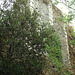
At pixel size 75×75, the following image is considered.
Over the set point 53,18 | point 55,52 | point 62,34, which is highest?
point 53,18

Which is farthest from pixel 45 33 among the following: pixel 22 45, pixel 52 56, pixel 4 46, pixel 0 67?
pixel 52 56

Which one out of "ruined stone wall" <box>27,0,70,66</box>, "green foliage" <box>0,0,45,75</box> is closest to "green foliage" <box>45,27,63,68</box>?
"ruined stone wall" <box>27,0,70,66</box>

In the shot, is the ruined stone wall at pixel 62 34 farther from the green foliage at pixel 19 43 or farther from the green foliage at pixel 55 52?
the green foliage at pixel 19 43

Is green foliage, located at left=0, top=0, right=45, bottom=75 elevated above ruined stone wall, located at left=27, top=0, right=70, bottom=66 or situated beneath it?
situated beneath

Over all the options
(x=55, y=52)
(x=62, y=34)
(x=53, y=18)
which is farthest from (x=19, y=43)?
(x=62, y=34)

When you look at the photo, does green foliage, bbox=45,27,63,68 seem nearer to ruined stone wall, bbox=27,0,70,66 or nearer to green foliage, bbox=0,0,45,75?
ruined stone wall, bbox=27,0,70,66

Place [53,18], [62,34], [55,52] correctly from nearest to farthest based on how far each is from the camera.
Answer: [55,52] → [53,18] → [62,34]

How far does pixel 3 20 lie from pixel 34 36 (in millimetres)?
1566

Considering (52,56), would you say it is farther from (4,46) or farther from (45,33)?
(4,46)

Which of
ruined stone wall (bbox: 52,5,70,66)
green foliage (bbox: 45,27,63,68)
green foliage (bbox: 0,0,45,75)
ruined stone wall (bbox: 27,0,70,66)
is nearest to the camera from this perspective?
green foliage (bbox: 0,0,45,75)

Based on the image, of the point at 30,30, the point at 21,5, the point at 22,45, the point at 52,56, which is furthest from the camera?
the point at 52,56

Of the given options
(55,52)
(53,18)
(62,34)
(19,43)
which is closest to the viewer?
(19,43)

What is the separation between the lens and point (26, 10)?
5660 millimetres

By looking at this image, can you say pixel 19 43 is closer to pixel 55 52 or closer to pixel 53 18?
pixel 55 52
